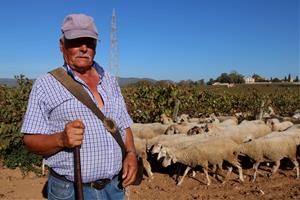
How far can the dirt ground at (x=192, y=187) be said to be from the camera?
26.9 feet

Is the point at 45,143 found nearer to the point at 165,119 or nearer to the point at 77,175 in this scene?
the point at 77,175

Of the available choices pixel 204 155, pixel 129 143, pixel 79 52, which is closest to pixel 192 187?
pixel 204 155

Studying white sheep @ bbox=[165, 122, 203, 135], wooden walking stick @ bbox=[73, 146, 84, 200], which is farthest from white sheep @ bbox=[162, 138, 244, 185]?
wooden walking stick @ bbox=[73, 146, 84, 200]

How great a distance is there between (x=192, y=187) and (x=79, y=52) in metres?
6.85

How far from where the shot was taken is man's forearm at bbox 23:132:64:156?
248 cm

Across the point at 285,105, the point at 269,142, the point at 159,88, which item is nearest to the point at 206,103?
the point at 159,88

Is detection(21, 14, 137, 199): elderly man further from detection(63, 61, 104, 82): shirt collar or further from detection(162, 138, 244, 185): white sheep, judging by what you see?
detection(162, 138, 244, 185): white sheep

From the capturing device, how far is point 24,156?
10250 mm

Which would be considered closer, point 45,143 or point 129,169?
point 45,143

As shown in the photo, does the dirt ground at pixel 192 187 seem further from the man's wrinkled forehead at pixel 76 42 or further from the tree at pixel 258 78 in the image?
the tree at pixel 258 78

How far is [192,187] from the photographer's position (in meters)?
9.11

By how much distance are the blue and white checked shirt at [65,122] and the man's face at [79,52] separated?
0.06 metres

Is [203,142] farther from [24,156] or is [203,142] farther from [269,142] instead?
[24,156]

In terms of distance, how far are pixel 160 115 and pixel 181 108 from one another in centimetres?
181
